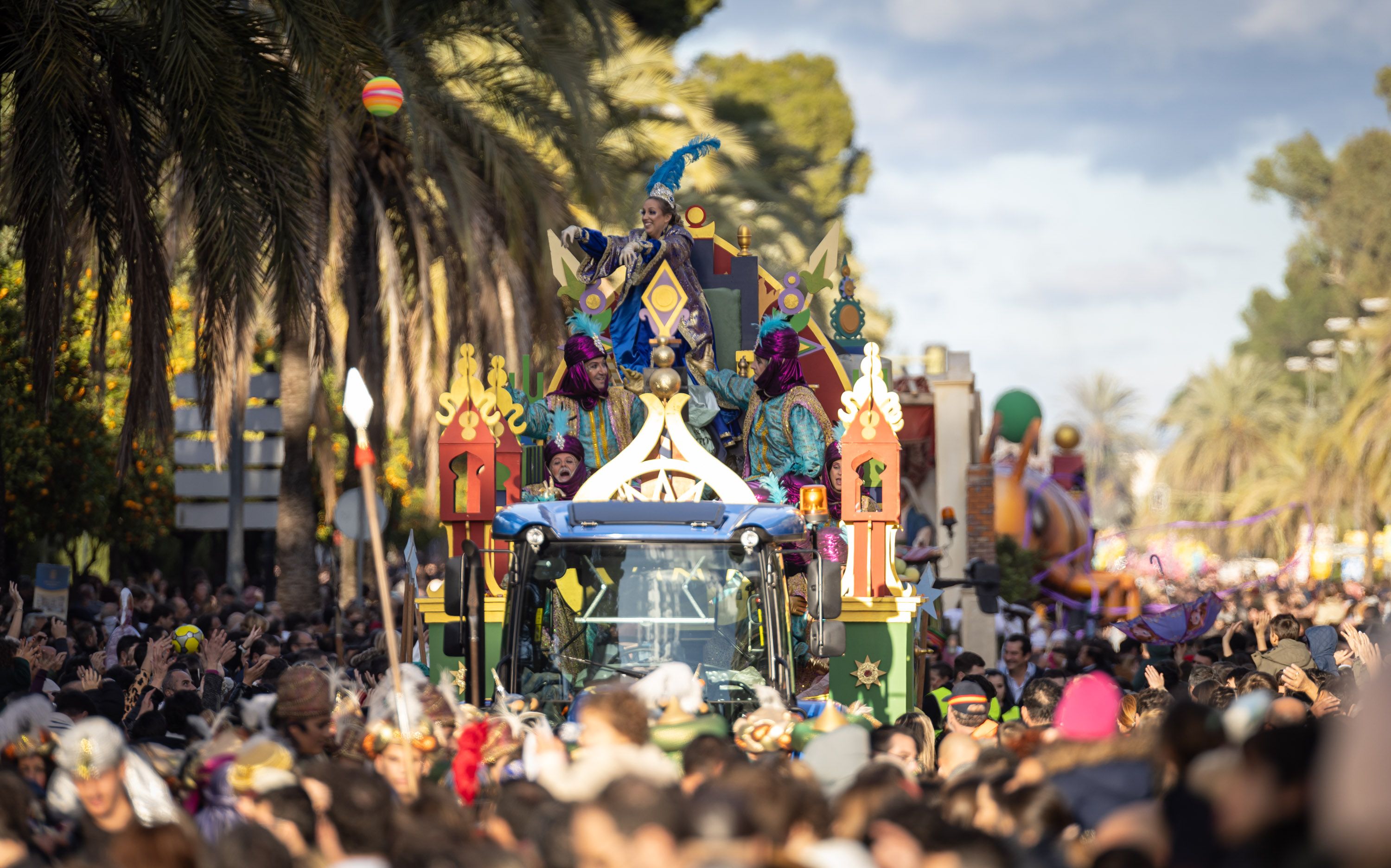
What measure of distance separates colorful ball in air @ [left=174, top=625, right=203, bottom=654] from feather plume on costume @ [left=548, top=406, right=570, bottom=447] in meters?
3.38

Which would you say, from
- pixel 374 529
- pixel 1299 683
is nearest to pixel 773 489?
pixel 1299 683

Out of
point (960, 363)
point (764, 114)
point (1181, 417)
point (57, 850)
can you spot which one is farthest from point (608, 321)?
point (1181, 417)

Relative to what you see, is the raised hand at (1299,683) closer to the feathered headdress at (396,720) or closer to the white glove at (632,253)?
the feathered headdress at (396,720)

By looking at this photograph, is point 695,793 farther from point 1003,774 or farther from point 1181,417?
point 1181,417

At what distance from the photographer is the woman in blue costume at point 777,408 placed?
11320mm

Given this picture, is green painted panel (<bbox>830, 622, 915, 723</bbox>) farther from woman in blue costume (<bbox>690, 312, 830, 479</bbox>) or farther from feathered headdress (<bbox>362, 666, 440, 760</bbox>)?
feathered headdress (<bbox>362, 666, 440, 760</bbox>)

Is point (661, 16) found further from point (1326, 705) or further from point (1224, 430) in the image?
point (1224, 430)

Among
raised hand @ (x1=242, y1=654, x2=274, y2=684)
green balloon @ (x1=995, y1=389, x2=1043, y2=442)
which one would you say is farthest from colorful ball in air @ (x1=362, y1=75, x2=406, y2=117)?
green balloon @ (x1=995, y1=389, x2=1043, y2=442)

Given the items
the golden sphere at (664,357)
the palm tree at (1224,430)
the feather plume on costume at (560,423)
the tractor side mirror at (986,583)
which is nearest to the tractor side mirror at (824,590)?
the golden sphere at (664,357)

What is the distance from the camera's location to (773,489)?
1092 centimetres

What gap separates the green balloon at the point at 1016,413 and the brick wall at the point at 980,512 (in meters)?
3.30

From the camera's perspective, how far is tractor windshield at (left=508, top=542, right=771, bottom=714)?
8.59 meters

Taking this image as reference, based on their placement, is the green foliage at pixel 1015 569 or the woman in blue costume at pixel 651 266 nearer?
the woman in blue costume at pixel 651 266

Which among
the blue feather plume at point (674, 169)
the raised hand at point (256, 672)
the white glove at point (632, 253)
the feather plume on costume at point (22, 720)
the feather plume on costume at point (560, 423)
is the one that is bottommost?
the raised hand at point (256, 672)
